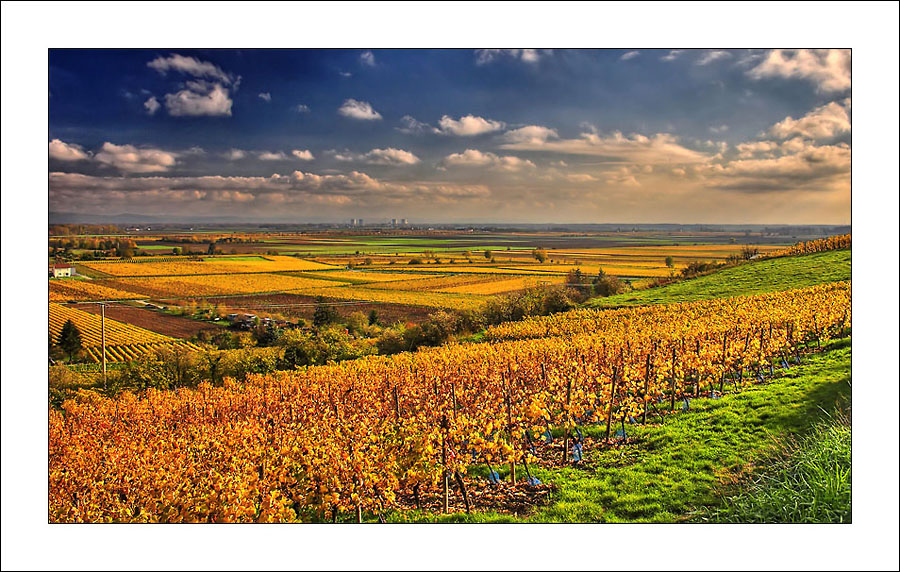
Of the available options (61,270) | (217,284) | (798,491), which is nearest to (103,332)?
(61,270)

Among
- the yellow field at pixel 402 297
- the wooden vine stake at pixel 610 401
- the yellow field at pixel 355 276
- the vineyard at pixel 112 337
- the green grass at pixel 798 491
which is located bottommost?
the green grass at pixel 798 491

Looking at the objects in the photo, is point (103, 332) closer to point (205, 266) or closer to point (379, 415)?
point (205, 266)

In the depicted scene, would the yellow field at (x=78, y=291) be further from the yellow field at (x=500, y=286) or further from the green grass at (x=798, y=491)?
the green grass at (x=798, y=491)

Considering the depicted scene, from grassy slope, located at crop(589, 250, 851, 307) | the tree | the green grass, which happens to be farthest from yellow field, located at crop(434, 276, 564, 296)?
the tree

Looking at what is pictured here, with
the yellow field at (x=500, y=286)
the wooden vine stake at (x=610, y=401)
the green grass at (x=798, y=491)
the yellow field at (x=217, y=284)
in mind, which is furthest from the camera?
the yellow field at (x=500, y=286)

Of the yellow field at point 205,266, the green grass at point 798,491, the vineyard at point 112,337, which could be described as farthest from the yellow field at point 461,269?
the green grass at point 798,491
